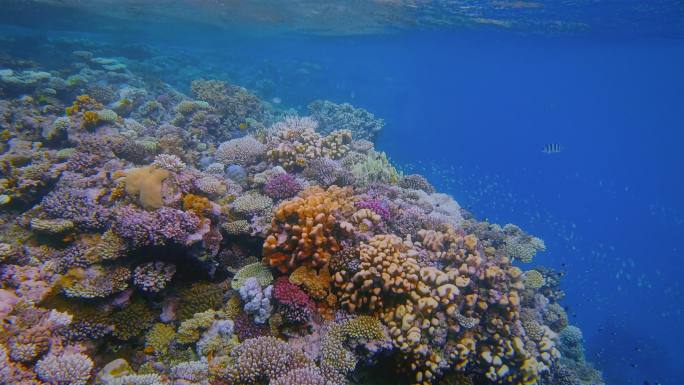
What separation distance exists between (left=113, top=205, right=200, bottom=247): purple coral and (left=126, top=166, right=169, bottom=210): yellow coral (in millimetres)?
337

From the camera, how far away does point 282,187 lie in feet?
24.6

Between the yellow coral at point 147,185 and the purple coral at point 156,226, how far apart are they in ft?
1.10

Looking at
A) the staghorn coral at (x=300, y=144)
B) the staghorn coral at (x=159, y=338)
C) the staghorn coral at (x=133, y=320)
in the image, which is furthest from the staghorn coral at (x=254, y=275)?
the staghorn coral at (x=300, y=144)

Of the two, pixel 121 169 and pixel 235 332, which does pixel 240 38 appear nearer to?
pixel 121 169

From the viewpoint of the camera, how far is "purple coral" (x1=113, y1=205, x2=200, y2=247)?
5383 mm

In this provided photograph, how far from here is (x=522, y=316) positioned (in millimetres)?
6586

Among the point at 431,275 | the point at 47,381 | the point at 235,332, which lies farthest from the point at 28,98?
the point at 431,275

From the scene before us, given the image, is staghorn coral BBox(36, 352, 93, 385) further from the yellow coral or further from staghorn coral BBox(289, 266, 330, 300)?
staghorn coral BBox(289, 266, 330, 300)

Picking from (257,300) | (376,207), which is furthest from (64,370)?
(376,207)

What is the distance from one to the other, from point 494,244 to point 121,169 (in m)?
10.2

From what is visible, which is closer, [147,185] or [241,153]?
[147,185]

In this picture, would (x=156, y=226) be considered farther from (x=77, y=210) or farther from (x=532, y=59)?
(x=532, y=59)

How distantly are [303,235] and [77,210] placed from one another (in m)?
4.50

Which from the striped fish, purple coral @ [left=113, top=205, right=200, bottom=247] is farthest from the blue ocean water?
purple coral @ [left=113, top=205, right=200, bottom=247]
